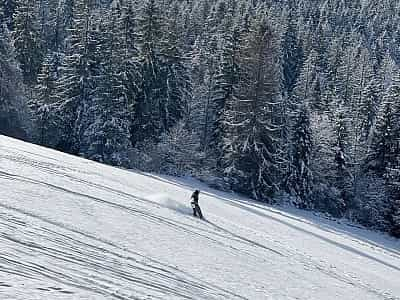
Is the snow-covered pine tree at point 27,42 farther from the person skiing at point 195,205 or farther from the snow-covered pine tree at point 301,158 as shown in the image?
the person skiing at point 195,205

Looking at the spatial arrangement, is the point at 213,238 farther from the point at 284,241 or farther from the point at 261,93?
the point at 261,93

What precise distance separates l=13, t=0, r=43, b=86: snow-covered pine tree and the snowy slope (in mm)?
26860

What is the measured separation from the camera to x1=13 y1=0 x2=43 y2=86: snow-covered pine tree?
2094 inches

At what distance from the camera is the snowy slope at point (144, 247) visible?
418 inches

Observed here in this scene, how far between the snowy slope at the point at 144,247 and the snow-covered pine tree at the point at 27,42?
2686 centimetres

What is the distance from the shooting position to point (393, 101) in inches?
1848

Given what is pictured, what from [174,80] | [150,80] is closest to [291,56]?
[174,80]

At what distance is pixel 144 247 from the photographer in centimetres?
1448

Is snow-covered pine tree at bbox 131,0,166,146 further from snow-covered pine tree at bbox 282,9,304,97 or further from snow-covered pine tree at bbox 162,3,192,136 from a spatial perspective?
snow-covered pine tree at bbox 282,9,304,97

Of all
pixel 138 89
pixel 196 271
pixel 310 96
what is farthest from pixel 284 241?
pixel 310 96

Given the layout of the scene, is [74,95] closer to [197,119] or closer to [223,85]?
[197,119]

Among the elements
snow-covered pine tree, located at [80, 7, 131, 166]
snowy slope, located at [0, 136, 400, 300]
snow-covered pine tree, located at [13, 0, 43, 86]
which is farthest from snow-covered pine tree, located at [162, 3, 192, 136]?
snowy slope, located at [0, 136, 400, 300]

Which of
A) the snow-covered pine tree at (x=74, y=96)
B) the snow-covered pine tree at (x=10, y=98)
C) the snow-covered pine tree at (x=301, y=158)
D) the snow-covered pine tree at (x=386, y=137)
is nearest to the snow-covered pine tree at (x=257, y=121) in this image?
the snow-covered pine tree at (x=301, y=158)

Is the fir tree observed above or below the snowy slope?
above
